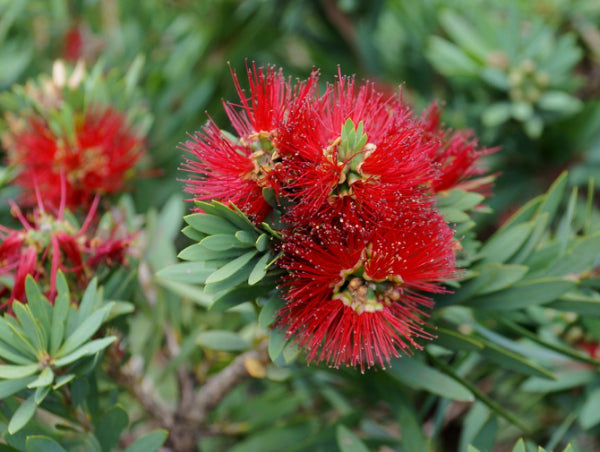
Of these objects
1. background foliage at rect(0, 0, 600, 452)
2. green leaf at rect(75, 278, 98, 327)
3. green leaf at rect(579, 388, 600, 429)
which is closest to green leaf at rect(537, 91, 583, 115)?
background foliage at rect(0, 0, 600, 452)

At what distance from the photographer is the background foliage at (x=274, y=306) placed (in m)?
0.93

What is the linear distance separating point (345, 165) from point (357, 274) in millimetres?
154

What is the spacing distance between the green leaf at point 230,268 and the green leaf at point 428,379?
0.97ft

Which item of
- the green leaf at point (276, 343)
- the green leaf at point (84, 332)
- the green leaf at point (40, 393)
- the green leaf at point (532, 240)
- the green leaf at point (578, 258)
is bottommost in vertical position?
the green leaf at point (578, 258)

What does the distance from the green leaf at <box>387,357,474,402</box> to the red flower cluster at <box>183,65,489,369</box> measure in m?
0.09

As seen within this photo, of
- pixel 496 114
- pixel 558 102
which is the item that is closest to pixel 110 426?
pixel 496 114

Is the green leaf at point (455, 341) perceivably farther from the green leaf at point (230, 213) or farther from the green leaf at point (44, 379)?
the green leaf at point (44, 379)

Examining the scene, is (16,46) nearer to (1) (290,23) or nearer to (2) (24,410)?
(1) (290,23)

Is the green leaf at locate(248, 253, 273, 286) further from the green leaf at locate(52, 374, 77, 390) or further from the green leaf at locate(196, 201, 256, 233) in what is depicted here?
the green leaf at locate(52, 374, 77, 390)

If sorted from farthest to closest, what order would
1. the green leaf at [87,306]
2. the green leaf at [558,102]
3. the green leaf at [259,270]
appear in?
the green leaf at [558,102] → the green leaf at [87,306] → the green leaf at [259,270]

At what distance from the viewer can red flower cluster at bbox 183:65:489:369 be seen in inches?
31.3

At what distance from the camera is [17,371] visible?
817 mm

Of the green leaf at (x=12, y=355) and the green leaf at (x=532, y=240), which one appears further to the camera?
the green leaf at (x=532, y=240)

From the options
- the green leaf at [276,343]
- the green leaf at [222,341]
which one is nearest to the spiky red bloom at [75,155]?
the green leaf at [222,341]
